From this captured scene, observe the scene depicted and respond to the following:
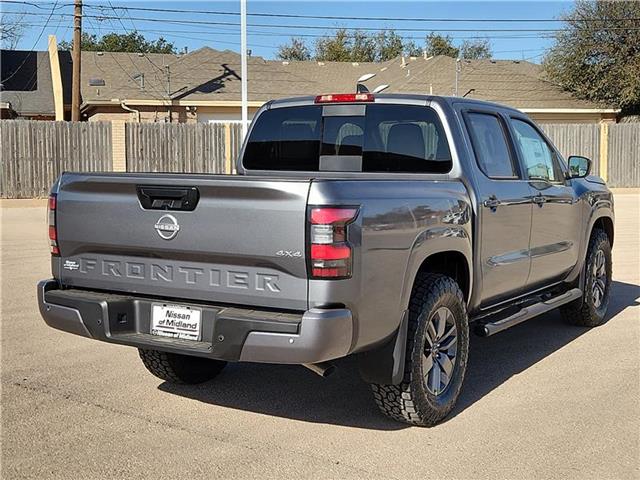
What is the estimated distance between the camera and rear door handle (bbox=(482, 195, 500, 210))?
566 centimetres

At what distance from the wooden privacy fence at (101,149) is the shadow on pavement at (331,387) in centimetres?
1619

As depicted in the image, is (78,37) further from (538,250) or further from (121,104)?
(538,250)

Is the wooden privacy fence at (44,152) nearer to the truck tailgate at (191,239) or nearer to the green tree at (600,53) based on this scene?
the truck tailgate at (191,239)

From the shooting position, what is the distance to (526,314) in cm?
621

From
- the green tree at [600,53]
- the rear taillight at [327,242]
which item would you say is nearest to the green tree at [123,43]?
the green tree at [600,53]

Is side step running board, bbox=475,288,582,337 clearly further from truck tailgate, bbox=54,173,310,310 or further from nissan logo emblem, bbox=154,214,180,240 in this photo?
nissan logo emblem, bbox=154,214,180,240

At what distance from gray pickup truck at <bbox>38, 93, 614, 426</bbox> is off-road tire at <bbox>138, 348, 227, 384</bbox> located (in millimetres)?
15

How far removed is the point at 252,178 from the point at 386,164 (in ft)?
6.00

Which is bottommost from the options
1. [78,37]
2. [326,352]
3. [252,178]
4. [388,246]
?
[326,352]

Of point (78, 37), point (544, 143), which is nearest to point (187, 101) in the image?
point (78, 37)

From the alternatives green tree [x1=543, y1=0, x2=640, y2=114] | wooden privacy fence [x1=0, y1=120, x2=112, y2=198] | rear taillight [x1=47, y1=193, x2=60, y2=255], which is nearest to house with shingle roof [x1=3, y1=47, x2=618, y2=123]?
green tree [x1=543, y1=0, x2=640, y2=114]

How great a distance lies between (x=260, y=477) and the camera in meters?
4.16

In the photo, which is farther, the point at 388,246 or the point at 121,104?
the point at 121,104

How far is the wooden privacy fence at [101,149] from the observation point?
902 inches
